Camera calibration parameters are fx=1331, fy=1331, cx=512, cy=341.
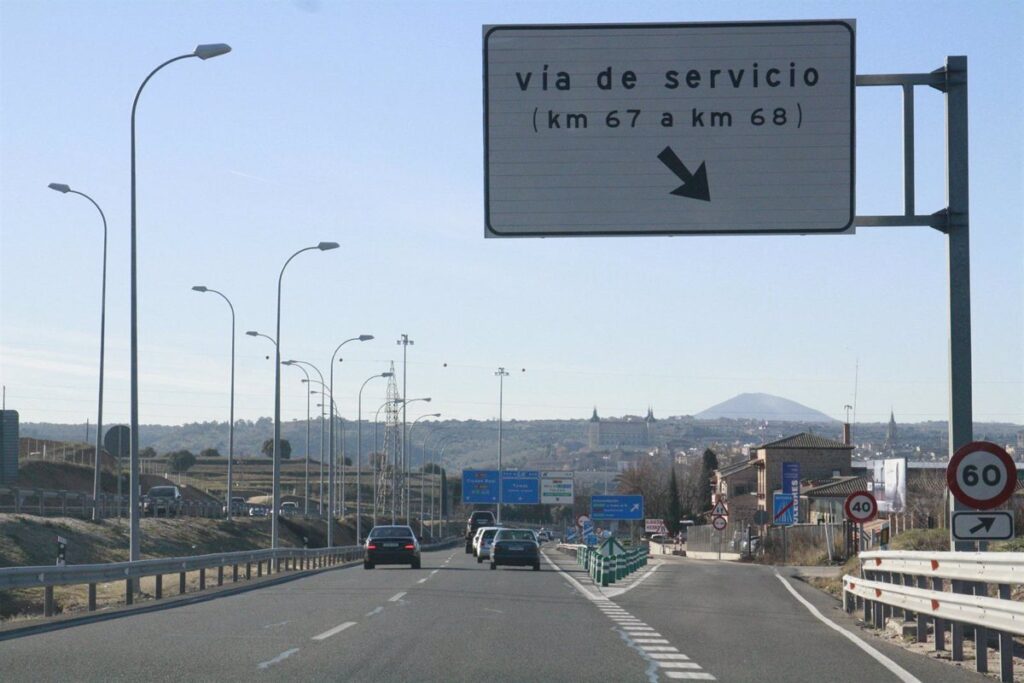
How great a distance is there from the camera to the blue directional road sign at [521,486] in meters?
85.8

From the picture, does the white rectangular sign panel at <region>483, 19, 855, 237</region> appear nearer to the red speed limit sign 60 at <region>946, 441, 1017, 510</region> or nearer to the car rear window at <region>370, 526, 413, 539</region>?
the red speed limit sign 60 at <region>946, 441, 1017, 510</region>

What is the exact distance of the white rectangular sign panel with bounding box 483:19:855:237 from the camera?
13.1m

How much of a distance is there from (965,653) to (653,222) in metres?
6.69

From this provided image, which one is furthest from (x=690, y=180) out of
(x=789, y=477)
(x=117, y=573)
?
(x=789, y=477)

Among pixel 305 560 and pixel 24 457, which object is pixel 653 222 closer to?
pixel 305 560

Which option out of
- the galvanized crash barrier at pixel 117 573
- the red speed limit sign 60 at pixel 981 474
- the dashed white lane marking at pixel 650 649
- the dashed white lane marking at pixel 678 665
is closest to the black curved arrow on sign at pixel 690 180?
the red speed limit sign 60 at pixel 981 474

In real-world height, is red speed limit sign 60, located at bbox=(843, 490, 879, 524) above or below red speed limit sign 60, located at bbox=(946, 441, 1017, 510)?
below

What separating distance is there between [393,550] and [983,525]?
32.3 metres

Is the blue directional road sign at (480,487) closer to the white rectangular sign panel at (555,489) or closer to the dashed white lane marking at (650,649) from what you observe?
the white rectangular sign panel at (555,489)

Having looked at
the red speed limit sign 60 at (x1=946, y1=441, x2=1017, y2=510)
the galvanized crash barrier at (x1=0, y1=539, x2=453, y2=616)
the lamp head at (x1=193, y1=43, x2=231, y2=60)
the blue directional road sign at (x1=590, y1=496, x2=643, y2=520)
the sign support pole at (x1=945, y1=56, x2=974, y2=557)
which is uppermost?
the lamp head at (x1=193, y1=43, x2=231, y2=60)

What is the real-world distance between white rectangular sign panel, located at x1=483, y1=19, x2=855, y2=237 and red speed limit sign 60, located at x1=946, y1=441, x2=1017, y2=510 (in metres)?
2.62

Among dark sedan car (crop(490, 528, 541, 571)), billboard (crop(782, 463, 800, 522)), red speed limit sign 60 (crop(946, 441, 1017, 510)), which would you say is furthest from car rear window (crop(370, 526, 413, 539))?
billboard (crop(782, 463, 800, 522))

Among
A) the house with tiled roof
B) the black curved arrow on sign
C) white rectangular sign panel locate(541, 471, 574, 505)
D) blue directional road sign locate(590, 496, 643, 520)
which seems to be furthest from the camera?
the house with tiled roof

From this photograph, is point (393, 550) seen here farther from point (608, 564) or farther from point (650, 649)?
point (650, 649)
